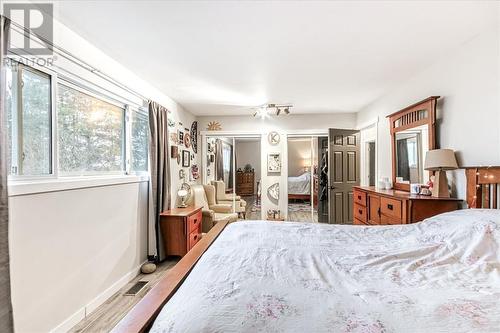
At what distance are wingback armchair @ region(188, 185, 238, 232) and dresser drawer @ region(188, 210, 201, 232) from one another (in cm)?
35

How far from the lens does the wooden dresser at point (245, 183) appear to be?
541 cm

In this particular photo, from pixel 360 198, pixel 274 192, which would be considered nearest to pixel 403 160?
pixel 360 198

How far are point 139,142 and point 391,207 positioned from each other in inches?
124

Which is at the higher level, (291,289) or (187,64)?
(187,64)

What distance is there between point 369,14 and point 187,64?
Result: 1.75m

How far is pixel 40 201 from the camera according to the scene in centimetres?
168

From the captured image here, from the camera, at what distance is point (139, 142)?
126 inches

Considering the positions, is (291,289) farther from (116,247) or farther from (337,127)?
(337,127)

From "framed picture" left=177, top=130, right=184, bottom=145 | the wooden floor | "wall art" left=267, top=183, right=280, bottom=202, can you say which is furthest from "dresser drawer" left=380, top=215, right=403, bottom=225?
"framed picture" left=177, top=130, right=184, bottom=145

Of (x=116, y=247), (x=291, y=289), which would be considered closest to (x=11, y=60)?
(x=116, y=247)

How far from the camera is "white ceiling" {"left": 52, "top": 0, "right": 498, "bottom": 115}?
168 centimetres

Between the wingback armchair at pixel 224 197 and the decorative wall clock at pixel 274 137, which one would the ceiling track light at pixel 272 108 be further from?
the wingback armchair at pixel 224 197

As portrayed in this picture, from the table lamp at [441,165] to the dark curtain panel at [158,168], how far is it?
306 cm

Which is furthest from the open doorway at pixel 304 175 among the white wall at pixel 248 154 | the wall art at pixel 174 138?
the wall art at pixel 174 138
